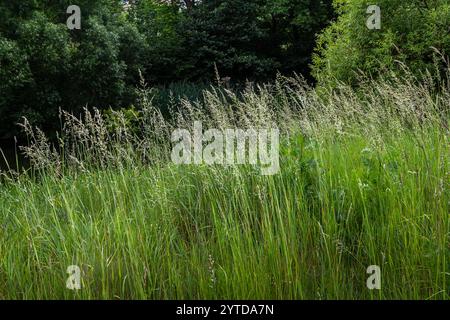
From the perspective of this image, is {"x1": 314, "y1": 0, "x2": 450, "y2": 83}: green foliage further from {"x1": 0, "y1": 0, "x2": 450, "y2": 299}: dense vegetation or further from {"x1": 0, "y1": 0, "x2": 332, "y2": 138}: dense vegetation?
{"x1": 0, "y1": 0, "x2": 332, "y2": 138}: dense vegetation

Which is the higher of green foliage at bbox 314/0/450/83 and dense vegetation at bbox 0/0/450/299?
green foliage at bbox 314/0/450/83

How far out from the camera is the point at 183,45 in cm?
1486

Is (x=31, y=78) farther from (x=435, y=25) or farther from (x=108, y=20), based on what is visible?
(x=435, y=25)

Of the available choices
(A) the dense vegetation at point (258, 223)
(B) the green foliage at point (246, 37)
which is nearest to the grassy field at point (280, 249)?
(A) the dense vegetation at point (258, 223)

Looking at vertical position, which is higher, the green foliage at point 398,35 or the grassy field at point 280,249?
the green foliage at point 398,35

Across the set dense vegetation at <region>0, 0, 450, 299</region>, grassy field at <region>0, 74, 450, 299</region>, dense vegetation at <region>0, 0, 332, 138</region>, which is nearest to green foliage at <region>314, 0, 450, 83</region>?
dense vegetation at <region>0, 0, 450, 299</region>

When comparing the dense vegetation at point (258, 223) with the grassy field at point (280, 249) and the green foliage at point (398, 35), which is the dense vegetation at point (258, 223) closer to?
the grassy field at point (280, 249)

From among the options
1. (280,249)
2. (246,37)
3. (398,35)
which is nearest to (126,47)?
(246,37)

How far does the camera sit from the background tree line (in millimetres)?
7031

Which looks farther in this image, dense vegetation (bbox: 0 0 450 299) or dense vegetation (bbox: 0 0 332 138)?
dense vegetation (bbox: 0 0 332 138)

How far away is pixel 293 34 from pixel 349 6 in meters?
9.36

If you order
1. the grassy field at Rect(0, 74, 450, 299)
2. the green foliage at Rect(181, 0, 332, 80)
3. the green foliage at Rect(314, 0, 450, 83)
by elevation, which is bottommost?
the grassy field at Rect(0, 74, 450, 299)

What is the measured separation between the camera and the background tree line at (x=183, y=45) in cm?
703
